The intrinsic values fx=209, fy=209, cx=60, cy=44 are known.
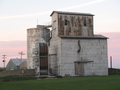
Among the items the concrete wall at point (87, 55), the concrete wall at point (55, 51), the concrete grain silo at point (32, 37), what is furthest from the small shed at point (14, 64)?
the concrete wall at point (87, 55)

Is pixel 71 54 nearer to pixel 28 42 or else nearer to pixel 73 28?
pixel 73 28

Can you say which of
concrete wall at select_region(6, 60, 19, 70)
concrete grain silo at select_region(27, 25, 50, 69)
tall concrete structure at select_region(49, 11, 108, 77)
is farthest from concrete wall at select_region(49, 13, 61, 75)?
concrete wall at select_region(6, 60, 19, 70)

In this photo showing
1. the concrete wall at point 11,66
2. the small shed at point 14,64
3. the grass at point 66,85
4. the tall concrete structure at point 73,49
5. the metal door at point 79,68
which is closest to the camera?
the grass at point 66,85

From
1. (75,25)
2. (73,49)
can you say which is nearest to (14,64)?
(75,25)

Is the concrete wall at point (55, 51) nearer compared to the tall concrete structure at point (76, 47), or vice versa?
the tall concrete structure at point (76, 47)

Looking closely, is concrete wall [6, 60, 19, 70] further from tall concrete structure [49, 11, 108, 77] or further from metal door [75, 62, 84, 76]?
metal door [75, 62, 84, 76]

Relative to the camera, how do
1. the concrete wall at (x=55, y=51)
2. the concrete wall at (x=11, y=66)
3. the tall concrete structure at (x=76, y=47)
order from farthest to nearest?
the concrete wall at (x=11, y=66) → the concrete wall at (x=55, y=51) → the tall concrete structure at (x=76, y=47)

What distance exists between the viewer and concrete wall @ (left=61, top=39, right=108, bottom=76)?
43.0m

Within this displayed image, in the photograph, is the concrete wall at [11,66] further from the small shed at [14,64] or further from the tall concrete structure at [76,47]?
the tall concrete structure at [76,47]

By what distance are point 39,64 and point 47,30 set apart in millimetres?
14870

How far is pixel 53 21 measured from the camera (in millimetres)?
48062

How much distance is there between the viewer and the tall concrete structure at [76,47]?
1703 inches

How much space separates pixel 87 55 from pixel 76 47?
303 cm

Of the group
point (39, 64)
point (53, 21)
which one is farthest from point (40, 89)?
point (53, 21)
